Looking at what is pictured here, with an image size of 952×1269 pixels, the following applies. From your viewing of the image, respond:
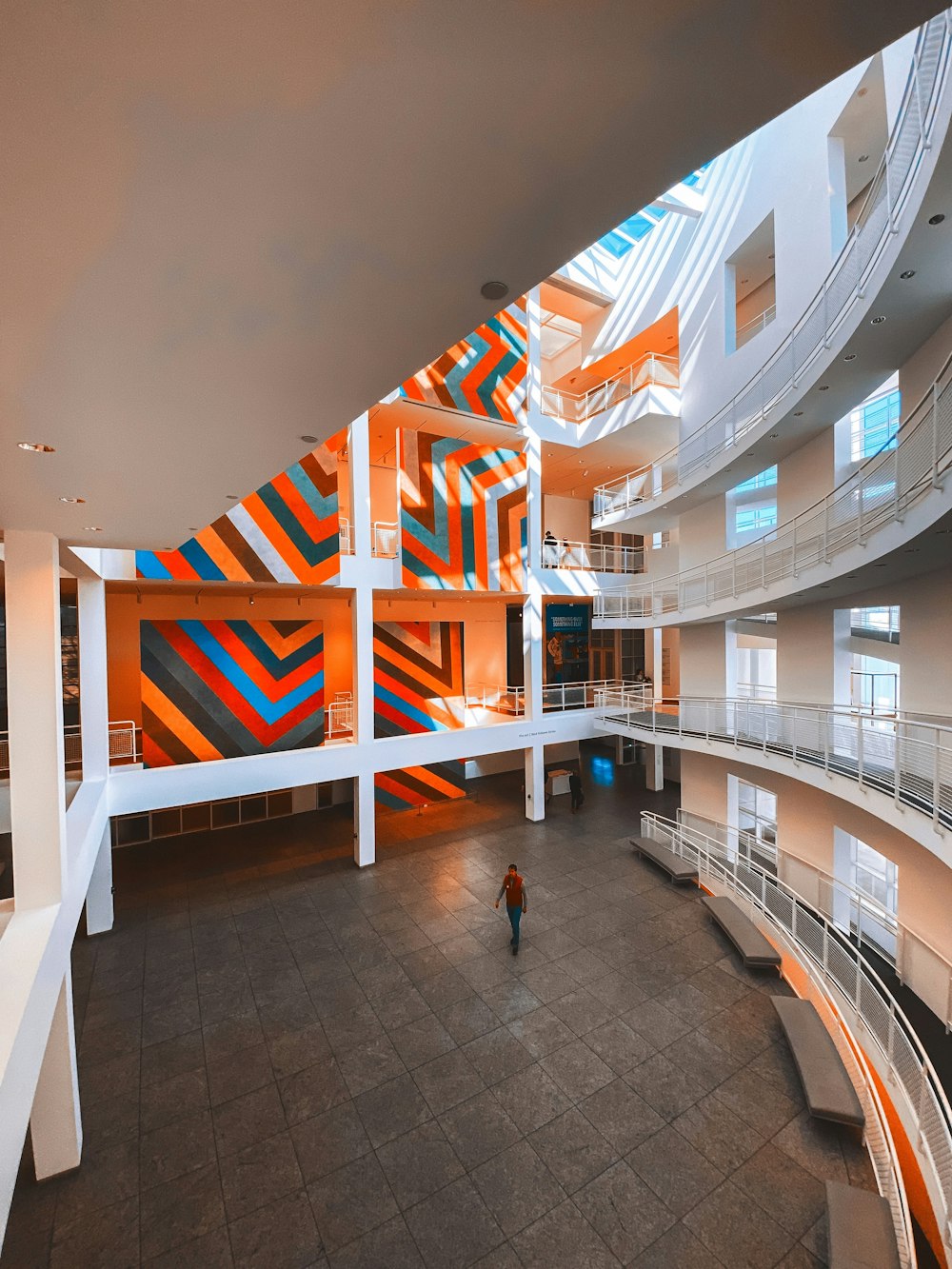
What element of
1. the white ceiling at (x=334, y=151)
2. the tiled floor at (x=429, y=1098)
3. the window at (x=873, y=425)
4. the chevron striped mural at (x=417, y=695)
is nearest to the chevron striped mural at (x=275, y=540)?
the chevron striped mural at (x=417, y=695)

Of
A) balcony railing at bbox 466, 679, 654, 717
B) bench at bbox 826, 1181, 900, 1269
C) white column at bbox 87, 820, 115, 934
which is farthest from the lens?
balcony railing at bbox 466, 679, 654, 717

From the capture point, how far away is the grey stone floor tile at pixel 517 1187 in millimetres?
4184

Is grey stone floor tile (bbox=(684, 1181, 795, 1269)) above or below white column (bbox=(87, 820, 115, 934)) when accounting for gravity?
below

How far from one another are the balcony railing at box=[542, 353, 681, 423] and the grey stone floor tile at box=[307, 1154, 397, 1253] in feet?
45.5

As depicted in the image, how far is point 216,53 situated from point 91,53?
21cm

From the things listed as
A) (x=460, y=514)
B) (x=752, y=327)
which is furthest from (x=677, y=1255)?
(x=752, y=327)

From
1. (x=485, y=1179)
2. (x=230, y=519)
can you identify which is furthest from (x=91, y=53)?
(x=230, y=519)

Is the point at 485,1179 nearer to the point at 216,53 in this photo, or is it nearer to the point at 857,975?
the point at 857,975

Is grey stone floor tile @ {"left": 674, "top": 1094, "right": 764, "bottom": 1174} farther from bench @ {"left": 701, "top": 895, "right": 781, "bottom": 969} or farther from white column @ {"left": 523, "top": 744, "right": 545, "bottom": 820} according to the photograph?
white column @ {"left": 523, "top": 744, "right": 545, "bottom": 820}

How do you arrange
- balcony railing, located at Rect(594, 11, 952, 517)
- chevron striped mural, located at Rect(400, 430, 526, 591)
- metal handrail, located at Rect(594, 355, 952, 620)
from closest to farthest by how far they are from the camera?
balcony railing, located at Rect(594, 11, 952, 517) < metal handrail, located at Rect(594, 355, 952, 620) < chevron striped mural, located at Rect(400, 430, 526, 591)

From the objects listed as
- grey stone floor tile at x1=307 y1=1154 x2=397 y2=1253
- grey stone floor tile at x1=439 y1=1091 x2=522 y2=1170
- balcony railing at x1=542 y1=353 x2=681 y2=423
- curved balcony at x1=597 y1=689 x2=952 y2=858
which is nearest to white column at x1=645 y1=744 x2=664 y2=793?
curved balcony at x1=597 y1=689 x2=952 y2=858

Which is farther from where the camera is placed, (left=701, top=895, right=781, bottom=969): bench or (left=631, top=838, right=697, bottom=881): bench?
(left=631, top=838, right=697, bottom=881): bench

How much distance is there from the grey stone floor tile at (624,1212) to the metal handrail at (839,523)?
254 inches

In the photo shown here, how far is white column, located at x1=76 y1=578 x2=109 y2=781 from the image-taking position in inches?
334
